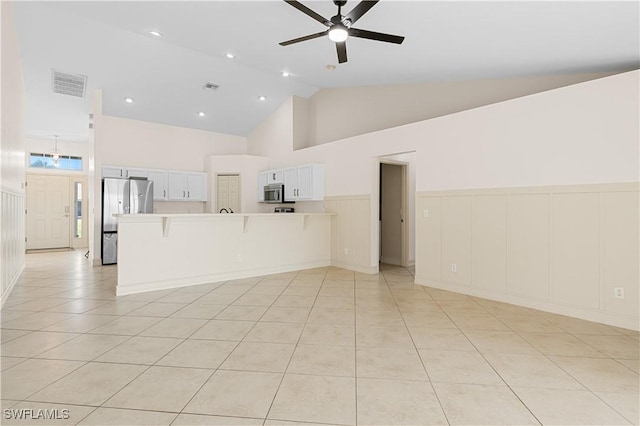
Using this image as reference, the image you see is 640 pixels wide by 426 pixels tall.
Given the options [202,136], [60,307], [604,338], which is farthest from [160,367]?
[202,136]

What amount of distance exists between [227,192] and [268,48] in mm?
4112

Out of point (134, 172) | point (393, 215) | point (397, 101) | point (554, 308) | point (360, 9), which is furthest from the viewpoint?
point (134, 172)

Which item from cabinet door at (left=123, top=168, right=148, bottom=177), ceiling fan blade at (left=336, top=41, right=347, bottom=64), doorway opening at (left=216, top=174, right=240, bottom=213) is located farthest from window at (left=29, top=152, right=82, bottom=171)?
ceiling fan blade at (left=336, top=41, right=347, bottom=64)

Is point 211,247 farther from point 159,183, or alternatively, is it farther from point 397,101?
point 397,101

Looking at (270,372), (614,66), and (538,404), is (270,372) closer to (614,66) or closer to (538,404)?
(538,404)

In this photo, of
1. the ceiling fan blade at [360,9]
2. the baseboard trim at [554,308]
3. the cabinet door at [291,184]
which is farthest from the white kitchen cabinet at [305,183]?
the ceiling fan blade at [360,9]

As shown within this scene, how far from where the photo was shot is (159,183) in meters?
7.57

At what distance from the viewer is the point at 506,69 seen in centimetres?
439

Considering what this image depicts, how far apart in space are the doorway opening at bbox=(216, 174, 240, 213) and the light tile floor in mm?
4196

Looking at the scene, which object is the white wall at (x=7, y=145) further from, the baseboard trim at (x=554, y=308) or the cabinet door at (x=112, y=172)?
the baseboard trim at (x=554, y=308)

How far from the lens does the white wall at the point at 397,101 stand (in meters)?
4.61

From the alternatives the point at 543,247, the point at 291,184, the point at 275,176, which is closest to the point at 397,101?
the point at 291,184

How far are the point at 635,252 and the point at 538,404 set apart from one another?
2.25 metres

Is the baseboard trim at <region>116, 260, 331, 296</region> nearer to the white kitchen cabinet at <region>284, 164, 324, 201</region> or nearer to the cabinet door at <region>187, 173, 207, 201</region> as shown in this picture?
the white kitchen cabinet at <region>284, 164, 324, 201</region>
